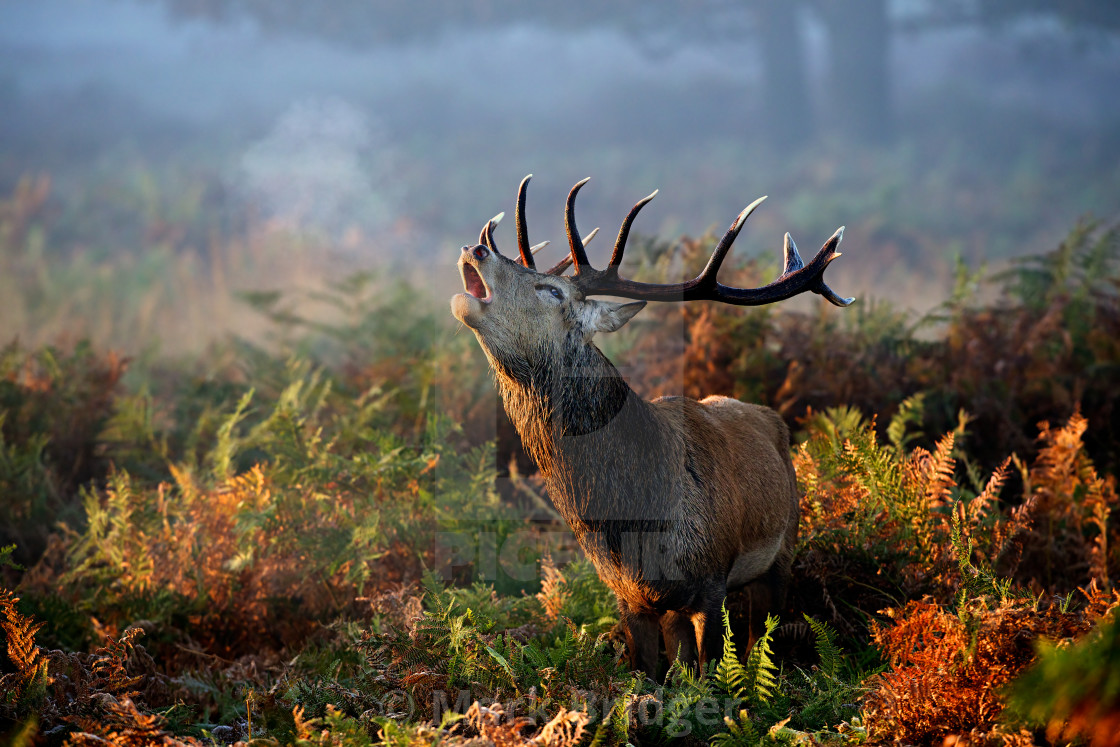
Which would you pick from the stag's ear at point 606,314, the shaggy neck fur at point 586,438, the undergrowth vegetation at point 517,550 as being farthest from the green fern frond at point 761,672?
the stag's ear at point 606,314

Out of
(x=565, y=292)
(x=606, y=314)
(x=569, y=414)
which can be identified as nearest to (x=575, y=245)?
(x=565, y=292)

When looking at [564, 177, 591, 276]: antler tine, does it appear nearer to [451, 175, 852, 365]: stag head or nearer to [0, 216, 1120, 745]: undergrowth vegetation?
[451, 175, 852, 365]: stag head

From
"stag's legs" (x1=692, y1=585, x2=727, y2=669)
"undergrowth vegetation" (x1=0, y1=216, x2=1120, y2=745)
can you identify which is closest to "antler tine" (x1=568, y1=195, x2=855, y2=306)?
"undergrowth vegetation" (x1=0, y1=216, x2=1120, y2=745)

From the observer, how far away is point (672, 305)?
294 inches

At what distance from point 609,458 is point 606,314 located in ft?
2.13

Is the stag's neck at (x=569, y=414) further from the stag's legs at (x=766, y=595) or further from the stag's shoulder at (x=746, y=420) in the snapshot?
the stag's legs at (x=766, y=595)

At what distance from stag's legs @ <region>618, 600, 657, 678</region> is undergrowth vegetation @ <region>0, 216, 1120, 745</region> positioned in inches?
4.9

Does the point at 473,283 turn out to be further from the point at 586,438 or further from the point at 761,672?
the point at 761,672

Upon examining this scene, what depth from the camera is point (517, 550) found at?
17.6 feet

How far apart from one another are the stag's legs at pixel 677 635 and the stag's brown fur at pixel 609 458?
9 cm

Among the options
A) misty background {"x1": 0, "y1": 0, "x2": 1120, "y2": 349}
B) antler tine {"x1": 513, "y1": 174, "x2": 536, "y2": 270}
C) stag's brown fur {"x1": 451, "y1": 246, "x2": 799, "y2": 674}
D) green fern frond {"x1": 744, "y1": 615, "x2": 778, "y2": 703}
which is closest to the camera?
green fern frond {"x1": 744, "y1": 615, "x2": 778, "y2": 703}

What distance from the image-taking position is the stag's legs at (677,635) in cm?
416

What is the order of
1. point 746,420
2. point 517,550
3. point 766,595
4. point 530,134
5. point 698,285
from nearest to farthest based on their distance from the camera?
point 698,285, point 766,595, point 746,420, point 517,550, point 530,134

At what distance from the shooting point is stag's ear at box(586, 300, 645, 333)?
A: 4.04 m
